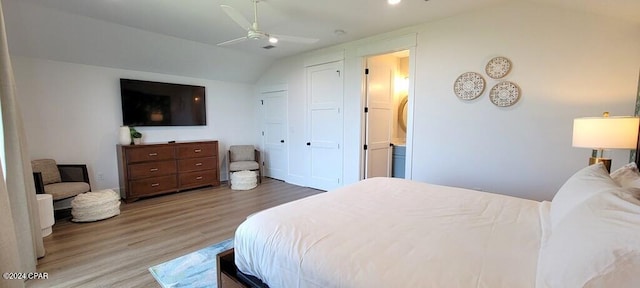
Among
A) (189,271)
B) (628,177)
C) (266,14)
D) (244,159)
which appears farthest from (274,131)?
(628,177)

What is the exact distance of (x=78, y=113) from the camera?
13.4 ft

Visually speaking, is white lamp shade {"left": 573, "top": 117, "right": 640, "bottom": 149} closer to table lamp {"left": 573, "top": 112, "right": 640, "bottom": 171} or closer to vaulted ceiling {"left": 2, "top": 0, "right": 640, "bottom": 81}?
table lamp {"left": 573, "top": 112, "right": 640, "bottom": 171}

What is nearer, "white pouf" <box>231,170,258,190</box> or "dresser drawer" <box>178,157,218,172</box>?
"dresser drawer" <box>178,157,218,172</box>

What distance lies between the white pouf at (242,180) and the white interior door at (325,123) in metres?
1.13

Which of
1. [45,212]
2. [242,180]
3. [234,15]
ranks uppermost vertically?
[234,15]

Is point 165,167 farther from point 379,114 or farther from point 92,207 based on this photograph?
point 379,114

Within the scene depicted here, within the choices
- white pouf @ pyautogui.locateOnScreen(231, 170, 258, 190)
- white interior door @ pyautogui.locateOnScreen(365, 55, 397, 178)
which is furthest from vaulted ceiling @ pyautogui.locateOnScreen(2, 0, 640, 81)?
white pouf @ pyautogui.locateOnScreen(231, 170, 258, 190)

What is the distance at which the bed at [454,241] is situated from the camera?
0.82 metres

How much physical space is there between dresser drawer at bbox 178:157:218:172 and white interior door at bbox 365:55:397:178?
292 cm

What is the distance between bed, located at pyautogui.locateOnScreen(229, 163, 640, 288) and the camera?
0.82 metres

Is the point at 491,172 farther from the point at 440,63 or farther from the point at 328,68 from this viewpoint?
the point at 328,68

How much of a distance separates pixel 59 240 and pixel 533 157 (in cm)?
509

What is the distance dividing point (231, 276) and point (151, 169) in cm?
357

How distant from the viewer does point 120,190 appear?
4480 mm
